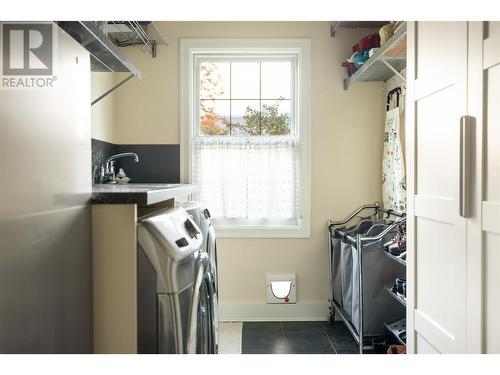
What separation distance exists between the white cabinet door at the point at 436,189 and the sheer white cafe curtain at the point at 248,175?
65.8 inches

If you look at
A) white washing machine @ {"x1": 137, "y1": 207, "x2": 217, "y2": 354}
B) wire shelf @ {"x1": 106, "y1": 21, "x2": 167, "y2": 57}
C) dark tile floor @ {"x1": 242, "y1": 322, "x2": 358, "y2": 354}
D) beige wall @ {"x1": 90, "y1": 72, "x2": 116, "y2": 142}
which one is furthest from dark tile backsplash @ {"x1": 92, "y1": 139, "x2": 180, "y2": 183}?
white washing machine @ {"x1": 137, "y1": 207, "x2": 217, "y2": 354}

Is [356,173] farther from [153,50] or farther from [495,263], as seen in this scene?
[495,263]

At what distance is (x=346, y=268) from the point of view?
275 centimetres

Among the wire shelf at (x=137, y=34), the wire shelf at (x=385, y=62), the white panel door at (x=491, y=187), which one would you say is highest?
the wire shelf at (x=137, y=34)

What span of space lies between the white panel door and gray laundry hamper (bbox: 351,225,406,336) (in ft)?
4.20

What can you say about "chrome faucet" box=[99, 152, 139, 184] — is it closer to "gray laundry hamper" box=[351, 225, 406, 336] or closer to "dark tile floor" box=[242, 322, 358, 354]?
"dark tile floor" box=[242, 322, 358, 354]

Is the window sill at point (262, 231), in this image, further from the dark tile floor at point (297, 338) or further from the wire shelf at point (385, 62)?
the wire shelf at point (385, 62)

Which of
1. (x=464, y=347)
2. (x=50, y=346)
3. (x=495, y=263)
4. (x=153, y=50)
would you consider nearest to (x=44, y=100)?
(x=50, y=346)

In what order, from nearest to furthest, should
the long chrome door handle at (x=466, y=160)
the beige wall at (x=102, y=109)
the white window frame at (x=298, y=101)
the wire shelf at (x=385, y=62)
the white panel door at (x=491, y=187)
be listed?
the white panel door at (x=491, y=187) → the long chrome door handle at (x=466, y=160) → the wire shelf at (x=385, y=62) → the beige wall at (x=102, y=109) → the white window frame at (x=298, y=101)

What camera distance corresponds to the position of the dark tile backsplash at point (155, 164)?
328 centimetres

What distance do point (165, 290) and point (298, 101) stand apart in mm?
2363

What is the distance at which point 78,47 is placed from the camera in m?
1.19

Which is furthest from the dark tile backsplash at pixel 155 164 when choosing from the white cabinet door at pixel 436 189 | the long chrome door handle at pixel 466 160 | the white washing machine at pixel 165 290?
the long chrome door handle at pixel 466 160
